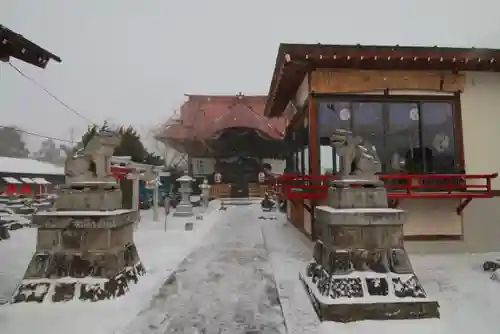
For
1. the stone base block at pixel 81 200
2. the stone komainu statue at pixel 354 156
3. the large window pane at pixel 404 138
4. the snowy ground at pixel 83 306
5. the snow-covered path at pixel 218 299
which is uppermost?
the large window pane at pixel 404 138

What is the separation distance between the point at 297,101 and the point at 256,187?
61.4 ft

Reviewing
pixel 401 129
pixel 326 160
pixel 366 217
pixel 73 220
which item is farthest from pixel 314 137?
pixel 73 220

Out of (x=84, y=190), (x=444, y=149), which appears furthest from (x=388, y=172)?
(x=84, y=190)

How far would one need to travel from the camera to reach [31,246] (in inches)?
394

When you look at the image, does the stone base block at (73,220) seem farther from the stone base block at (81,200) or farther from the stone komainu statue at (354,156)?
the stone komainu statue at (354,156)

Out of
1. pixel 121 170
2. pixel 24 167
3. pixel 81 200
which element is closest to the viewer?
pixel 81 200

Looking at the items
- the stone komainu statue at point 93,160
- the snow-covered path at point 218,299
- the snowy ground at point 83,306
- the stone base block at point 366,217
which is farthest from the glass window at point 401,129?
the stone komainu statue at point 93,160

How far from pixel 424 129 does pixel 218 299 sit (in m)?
6.88

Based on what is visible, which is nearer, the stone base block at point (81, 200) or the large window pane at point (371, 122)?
the stone base block at point (81, 200)

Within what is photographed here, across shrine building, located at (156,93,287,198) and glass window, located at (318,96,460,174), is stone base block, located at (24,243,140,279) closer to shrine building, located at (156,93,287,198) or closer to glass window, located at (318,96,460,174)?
glass window, located at (318,96,460,174)

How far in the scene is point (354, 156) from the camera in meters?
5.40

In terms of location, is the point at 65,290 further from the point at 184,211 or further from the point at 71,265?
the point at 184,211

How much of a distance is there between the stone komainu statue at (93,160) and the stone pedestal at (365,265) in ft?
12.3

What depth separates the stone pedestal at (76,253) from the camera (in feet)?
16.6
